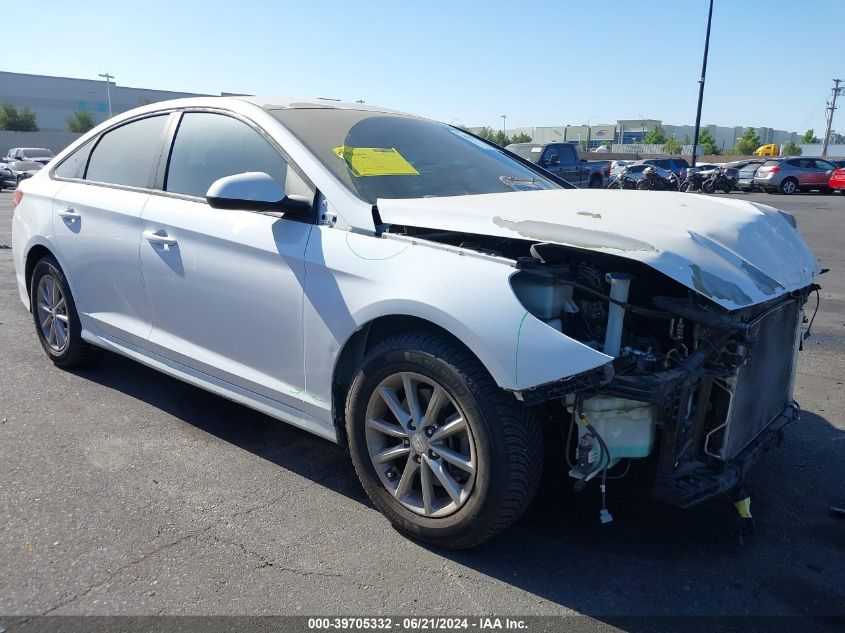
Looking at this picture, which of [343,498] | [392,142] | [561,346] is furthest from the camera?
[392,142]

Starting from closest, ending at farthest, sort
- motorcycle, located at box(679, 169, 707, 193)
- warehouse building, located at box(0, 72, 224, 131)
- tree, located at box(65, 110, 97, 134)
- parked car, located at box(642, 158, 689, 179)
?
motorcycle, located at box(679, 169, 707, 193) < parked car, located at box(642, 158, 689, 179) < tree, located at box(65, 110, 97, 134) < warehouse building, located at box(0, 72, 224, 131)

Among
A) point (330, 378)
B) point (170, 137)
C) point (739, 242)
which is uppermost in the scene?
point (170, 137)

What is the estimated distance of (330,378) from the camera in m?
3.15

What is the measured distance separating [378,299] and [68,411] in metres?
2.52

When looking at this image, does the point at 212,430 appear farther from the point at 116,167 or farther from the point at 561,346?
the point at 561,346

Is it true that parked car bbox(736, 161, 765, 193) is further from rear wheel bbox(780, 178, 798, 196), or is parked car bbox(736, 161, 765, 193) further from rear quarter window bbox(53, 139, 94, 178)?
rear quarter window bbox(53, 139, 94, 178)

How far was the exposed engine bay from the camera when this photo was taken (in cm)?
254

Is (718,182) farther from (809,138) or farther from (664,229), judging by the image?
(809,138)

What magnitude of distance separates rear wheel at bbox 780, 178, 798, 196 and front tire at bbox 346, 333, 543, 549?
3170cm

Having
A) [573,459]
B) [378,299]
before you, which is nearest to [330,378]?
[378,299]

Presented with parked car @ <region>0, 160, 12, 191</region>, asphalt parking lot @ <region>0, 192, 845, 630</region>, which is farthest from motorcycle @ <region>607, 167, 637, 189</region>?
asphalt parking lot @ <region>0, 192, 845, 630</region>

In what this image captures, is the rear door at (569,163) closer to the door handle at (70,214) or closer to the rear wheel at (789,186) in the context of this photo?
the rear wheel at (789,186)

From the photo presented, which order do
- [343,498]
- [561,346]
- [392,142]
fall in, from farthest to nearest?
[392,142] → [343,498] → [561,346]

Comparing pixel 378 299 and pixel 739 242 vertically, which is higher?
pixel 739 242
